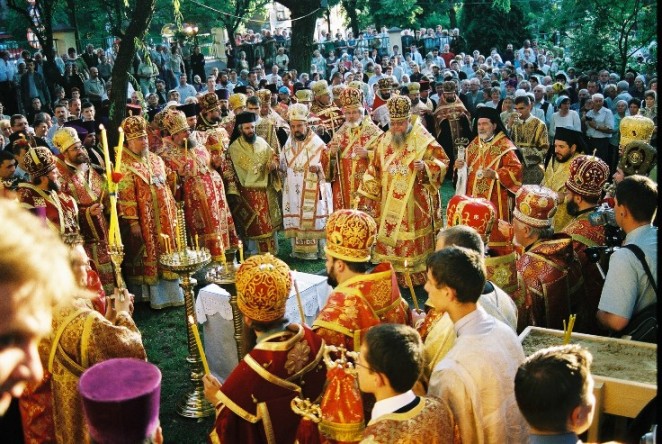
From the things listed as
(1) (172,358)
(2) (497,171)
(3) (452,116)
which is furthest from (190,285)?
(3) (452,116)

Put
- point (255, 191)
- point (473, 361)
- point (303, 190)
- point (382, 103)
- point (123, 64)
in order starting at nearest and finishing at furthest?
point (473, 361)
point (123, 64)
point (255, 191)
point (303, 190)
point (382, 103)

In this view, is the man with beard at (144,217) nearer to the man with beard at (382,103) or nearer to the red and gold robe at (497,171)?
the red and gold robe at (497,171)

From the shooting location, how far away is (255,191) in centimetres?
975

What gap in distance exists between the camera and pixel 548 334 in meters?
4.54

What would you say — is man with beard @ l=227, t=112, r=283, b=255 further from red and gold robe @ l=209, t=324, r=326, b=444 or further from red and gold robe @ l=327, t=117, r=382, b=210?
red and gold robe @ l=209, t=324, r=326, b=444

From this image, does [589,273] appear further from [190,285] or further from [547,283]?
[190,285]

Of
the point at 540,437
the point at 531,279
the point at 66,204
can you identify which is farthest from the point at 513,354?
the point at 66,204

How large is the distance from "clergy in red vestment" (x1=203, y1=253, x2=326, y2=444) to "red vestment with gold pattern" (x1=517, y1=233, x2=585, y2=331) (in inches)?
74.2

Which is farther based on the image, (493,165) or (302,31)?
(302,31)

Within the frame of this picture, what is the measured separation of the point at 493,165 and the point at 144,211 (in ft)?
12.9

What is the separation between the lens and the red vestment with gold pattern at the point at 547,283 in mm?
4984

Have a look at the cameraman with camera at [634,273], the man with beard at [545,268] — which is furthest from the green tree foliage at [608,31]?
the cameraman with camera at [634,273]

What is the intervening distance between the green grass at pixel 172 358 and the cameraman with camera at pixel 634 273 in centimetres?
311

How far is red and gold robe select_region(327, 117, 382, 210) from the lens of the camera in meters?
9.15
